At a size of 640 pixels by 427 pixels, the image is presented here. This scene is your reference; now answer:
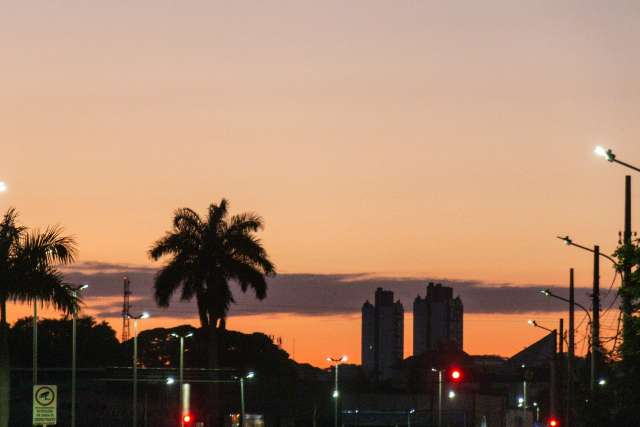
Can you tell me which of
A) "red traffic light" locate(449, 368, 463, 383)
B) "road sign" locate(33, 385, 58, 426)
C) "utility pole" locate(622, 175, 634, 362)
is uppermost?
"utility pole" locate(622, 175, 634, 362)

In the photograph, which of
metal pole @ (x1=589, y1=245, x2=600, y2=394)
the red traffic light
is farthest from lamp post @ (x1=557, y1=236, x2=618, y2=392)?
the red traffic light

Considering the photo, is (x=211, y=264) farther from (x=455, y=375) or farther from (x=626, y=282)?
(x=626, y=282)

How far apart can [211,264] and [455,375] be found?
1372 inches

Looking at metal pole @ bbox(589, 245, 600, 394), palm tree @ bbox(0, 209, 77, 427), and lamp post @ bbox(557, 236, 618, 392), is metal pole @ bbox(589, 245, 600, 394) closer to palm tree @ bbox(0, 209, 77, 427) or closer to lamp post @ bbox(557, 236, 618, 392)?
lamp post @ bbox(557, 236, 618, 392)

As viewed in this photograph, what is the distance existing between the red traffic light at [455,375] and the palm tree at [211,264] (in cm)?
3366

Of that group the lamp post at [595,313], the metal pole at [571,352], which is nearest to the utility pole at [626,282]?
the lamp post at [595,313]

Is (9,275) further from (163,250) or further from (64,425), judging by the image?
(64,425)

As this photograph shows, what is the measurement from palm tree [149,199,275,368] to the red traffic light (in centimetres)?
3366

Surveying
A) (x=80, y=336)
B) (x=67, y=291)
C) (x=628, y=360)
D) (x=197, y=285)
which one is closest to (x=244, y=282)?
(x=197, y=285)

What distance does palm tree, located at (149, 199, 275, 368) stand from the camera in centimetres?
8131

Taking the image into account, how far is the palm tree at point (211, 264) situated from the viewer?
8131cm

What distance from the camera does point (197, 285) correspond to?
267 ft

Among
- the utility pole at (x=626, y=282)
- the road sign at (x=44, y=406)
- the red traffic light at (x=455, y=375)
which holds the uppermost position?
the utility pole at (x=626, y=282)

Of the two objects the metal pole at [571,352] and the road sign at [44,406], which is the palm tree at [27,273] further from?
the metal pole at [571,352]
